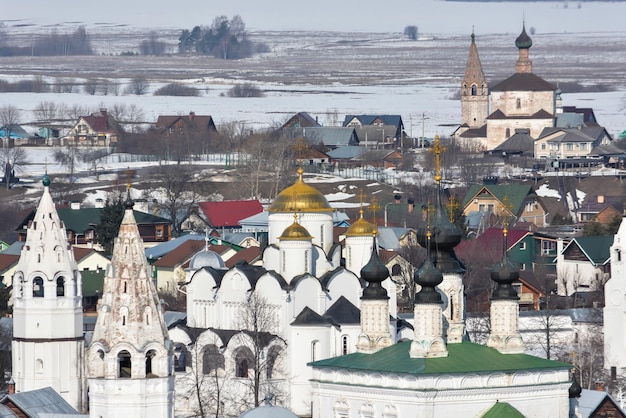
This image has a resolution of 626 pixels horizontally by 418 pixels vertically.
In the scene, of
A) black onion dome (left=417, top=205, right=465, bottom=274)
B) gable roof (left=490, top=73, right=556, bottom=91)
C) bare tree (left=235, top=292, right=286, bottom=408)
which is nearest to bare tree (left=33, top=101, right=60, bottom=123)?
gable roof (left=490, top=73, right=556, bottom=91)

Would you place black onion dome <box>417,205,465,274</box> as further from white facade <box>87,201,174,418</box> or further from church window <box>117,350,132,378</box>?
church window <box>117,350,132,378</box>

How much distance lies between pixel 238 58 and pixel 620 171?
260 feet

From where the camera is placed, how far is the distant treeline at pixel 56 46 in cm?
16488

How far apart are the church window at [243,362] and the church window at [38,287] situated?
4.08m

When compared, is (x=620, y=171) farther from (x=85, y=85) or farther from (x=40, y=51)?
(x=40, y=51)

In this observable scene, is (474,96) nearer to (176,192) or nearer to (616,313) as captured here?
(176,192)

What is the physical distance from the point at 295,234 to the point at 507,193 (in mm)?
33409

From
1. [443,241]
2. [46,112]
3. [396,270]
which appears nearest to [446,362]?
[443,241]

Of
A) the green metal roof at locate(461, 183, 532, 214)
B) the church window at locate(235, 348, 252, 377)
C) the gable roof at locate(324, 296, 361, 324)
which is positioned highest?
the green metal roof at locate(461, 183, 532, 214)

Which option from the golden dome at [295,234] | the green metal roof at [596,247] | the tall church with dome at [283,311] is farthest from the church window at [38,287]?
the green metal roof at [596,247]

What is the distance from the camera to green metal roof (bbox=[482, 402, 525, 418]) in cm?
3134

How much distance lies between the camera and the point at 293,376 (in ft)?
144

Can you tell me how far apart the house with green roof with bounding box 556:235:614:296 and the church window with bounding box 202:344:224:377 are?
14386 mm

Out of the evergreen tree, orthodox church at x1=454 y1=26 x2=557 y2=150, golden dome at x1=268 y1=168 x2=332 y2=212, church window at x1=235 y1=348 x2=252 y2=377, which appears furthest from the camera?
orthodox church at x1=454 y1=26 x2=557 y2=150
